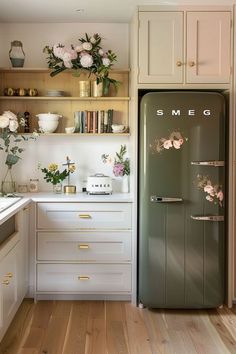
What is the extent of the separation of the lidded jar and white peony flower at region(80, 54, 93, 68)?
553 mm

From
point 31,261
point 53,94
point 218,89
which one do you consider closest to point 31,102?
point 53,94

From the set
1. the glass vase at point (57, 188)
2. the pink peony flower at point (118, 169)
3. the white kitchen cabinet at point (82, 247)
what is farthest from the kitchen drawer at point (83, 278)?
the pink peony flower at point (118, 169)

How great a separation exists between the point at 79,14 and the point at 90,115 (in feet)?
2.78

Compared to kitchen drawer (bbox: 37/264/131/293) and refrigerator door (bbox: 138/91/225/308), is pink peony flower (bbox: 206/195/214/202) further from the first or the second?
kitchen drawer (bbox: 37/264/131/293)

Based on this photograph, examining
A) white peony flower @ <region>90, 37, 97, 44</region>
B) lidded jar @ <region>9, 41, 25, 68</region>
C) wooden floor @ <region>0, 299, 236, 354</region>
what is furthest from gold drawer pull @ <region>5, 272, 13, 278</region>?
white peony flower @ <region>90, 37, 97, 44</region>

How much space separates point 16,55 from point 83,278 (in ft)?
6.55

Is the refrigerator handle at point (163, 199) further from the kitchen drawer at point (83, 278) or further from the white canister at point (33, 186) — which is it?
the white canister at point (33, 186)

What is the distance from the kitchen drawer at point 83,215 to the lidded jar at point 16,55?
126 centimetres

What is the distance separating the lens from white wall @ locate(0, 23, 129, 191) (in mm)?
3699

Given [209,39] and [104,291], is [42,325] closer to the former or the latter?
[104,291]

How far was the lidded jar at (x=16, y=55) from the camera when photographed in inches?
140

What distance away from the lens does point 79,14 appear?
346 centimetres

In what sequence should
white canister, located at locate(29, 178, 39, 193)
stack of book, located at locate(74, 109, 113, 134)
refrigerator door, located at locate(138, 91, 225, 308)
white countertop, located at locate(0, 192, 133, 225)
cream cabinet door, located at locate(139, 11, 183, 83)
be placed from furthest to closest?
white canister, located at locate(29, 178, 39, 193)
stack of book, located at locate(74, 109, 113, 134)
white countertop, located at locate(0, 192, 133, 225)
cream cabinet door, located at locate(139, 11, 183, 83)
refrigerator door, located at locate(138, 91, 225, 308)

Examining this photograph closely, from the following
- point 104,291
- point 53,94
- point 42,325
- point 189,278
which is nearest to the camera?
point 42,325
